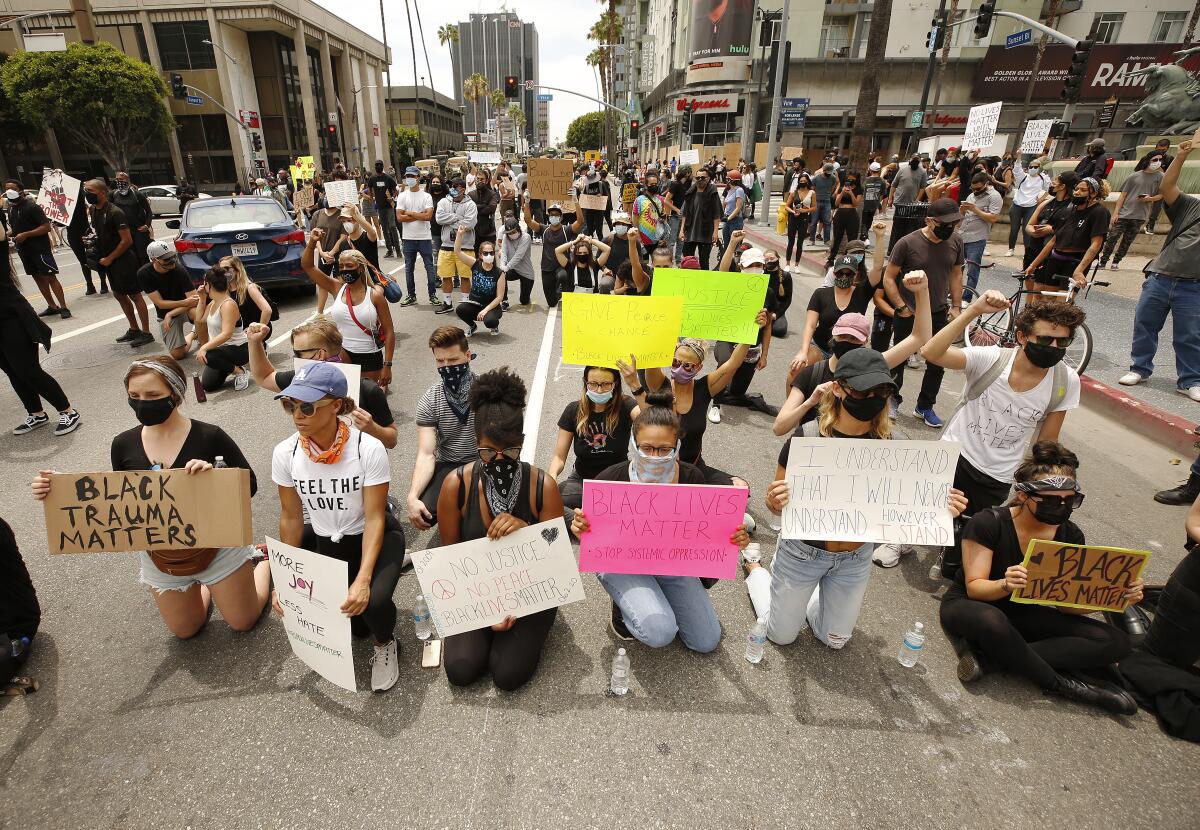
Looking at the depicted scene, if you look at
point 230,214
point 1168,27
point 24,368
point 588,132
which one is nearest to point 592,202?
point 230,214

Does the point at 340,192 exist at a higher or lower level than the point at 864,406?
higher

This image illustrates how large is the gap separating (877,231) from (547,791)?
5.28 m

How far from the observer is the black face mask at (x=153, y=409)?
3127 mm

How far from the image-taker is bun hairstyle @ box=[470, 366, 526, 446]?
300 cm

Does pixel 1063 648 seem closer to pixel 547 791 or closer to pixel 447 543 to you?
pixel 547 791

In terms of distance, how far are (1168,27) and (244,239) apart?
61249 millimetres

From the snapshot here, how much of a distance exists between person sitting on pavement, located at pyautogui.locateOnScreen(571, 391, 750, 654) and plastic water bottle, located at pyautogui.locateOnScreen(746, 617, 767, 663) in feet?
0.59

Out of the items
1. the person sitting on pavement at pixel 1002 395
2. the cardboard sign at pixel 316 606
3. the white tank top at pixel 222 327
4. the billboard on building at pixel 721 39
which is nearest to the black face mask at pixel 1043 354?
the person sitting on pavement at pixel 1002 395

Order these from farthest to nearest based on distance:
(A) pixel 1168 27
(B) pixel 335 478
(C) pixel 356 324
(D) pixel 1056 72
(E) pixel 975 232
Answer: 1. (D) pixel 1056 72
2. (A) pixel 1168 27
3. (E) pixel 975 232
4. (C) pixel 356 324
5. (B) pixel 335 478

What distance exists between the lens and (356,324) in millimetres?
5852

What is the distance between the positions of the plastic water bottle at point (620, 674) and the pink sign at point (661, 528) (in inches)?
17.1

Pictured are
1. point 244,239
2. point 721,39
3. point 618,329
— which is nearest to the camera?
point 618,329

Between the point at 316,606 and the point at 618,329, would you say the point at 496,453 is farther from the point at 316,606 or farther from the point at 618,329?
the point at 618,329

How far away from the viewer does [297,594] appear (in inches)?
117
